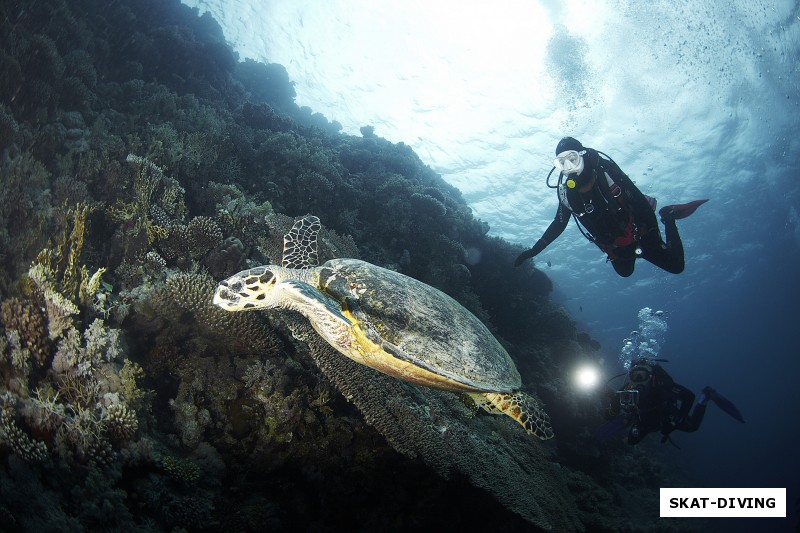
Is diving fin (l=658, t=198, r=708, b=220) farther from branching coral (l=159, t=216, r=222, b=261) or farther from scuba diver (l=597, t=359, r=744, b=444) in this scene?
branching coral (l=159, t=216, r=222, b=261)

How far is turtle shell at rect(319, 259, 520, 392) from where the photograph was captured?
2.99 meters

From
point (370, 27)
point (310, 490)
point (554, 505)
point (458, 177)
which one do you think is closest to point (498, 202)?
point (458, 177)

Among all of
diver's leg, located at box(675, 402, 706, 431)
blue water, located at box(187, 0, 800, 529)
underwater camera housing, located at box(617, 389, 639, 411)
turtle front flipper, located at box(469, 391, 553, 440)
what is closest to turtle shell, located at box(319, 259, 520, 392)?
turtle front flipper, located at box(469, 391, 553, 440)

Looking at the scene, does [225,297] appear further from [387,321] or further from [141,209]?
[141,209]

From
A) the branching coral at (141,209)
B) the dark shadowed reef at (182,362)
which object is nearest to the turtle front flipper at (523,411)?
the dark shadowed reef at (182,362)

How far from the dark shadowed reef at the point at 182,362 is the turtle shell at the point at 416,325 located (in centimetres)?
106

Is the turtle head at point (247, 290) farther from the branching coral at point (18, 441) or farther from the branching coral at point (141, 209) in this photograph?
the branching coral at point (141, 209)

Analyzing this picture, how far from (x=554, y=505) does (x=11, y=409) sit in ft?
20.4

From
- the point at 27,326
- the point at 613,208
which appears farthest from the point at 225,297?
the point at 613,208

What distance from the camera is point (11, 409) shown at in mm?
2393

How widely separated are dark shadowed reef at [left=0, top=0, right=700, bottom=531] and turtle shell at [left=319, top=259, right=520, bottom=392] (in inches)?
41.9

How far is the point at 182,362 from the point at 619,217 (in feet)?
23.0

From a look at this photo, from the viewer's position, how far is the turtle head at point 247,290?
312cm

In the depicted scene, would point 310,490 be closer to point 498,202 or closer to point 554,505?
point 554,505
